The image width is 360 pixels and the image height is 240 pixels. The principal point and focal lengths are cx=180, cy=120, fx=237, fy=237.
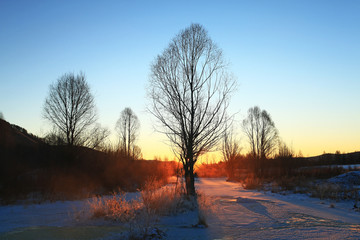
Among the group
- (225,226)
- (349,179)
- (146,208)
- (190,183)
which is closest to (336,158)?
(349,179)

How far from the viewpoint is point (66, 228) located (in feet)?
19.5

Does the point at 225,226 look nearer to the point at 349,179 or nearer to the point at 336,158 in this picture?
the point at 349,179

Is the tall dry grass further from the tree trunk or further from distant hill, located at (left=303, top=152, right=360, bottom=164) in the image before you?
distant hill, located at (left=303, top=152, right=360, bottom=164)

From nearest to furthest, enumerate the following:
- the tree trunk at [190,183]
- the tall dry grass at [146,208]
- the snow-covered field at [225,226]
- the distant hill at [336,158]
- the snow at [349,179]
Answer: the snow-covered field at [225,226], the tall dry grass at [146,208], the tree trunk at [190,183], the snow at [349,179], the distant hill at [336,158]

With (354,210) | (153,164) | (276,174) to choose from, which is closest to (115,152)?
(153,164)

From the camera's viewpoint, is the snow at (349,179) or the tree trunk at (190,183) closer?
the tree trunk at (190,183)

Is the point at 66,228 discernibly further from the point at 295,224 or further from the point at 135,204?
the point at 295,224

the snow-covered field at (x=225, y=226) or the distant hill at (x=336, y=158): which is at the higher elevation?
the distant hill at (x=336, y=158)

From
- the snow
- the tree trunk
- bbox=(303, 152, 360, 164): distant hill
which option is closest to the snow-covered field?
the tree trunk

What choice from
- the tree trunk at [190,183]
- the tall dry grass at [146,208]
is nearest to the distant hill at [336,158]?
the tree trunk at [190,183]

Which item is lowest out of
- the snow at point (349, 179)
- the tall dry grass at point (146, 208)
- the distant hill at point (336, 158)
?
the snow at point (349, 179)

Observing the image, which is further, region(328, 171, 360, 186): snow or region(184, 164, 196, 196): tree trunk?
region(328, 171, 360, 186): snow

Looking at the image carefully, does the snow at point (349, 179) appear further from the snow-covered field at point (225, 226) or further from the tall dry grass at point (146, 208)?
the tall dry grass at point (146, 208)

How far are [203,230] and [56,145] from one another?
15470 mm
